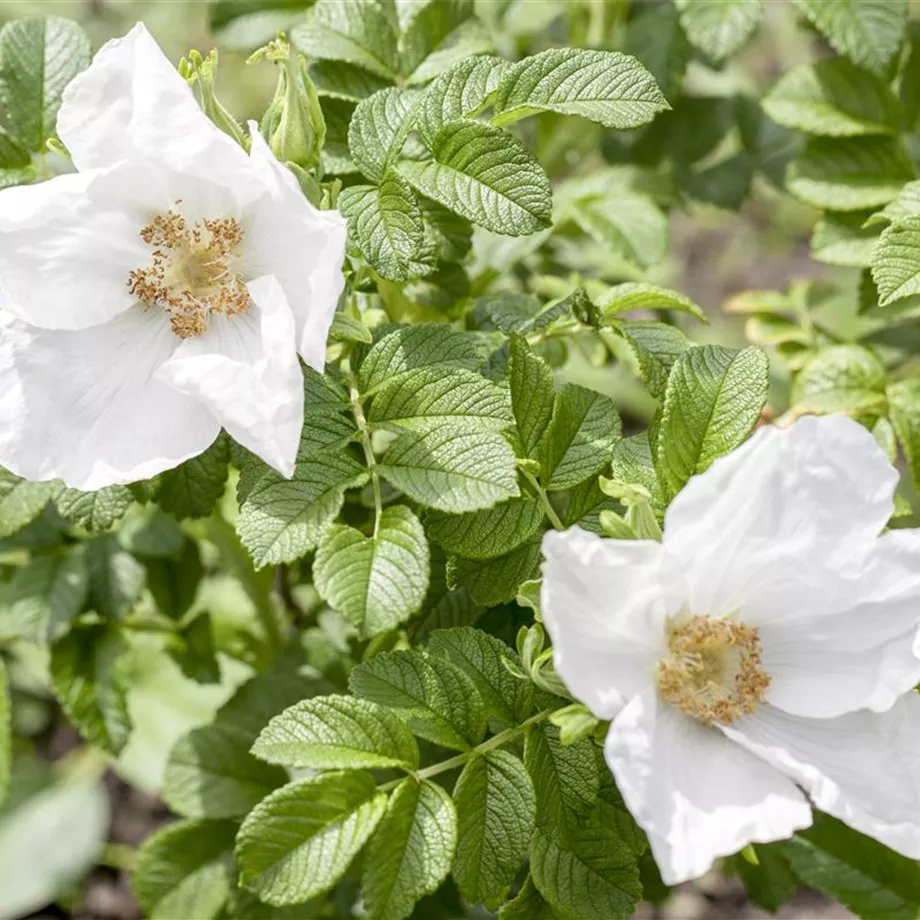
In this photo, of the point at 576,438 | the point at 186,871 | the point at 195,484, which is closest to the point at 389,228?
the point at 576,438

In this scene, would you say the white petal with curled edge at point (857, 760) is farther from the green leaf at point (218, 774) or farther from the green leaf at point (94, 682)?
the green leaf at point (94, 682)

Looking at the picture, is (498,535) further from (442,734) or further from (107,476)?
(107,476)

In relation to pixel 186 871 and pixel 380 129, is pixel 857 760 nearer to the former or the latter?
pixel 380 129

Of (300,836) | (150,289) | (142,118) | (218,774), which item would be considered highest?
(142,118)

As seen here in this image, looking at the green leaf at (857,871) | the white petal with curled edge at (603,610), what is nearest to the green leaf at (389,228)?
the white petal with curled edge at (603,610)

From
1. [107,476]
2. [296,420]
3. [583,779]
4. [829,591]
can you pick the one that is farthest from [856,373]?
[107,476]

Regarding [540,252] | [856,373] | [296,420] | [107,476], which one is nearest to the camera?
[296,420]
